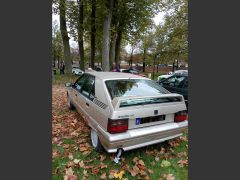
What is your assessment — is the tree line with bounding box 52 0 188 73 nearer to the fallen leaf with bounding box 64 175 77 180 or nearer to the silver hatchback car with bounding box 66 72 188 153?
the silver hatchback car with bounding box 66 72 188 153

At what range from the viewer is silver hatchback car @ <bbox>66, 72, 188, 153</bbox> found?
323 centimetres

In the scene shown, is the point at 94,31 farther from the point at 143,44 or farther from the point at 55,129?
A: the point at 143,44

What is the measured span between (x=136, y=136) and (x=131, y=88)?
113 centimetres

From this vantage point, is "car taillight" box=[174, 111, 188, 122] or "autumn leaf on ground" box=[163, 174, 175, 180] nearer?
"autumn leaf on ground" box=[163, 174, 175, 180]

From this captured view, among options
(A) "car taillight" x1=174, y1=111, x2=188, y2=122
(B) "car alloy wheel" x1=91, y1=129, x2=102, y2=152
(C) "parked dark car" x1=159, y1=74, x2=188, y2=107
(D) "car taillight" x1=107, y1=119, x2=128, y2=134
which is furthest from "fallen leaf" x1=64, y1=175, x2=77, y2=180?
(C) "parked dark car" x1=159, y1=74, x2=188, y2=107

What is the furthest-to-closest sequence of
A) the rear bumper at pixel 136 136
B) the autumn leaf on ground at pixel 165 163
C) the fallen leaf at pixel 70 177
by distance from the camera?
1. the autumn leaf on ground at pixel 165 163
2. the rear bumper at pixel 136 136
3. the fallen leaf at pixel 70 177

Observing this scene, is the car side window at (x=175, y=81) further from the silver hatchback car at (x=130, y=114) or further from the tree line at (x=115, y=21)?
the tree line at (x=115, y=21)

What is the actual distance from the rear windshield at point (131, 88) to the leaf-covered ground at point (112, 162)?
1.23 meters

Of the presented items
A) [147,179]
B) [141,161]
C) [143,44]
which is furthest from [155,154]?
[143,44]

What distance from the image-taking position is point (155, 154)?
13.1ft

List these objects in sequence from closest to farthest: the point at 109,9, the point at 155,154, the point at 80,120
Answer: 1. the point at 155,154
2. the point at 80,120
3. the point at 109,9

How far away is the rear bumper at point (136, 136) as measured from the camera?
3225mm

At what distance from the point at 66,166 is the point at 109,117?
1240 millimetres

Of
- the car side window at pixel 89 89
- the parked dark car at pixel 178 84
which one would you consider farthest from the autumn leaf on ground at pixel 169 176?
the parked dark car at pixel 178 84
